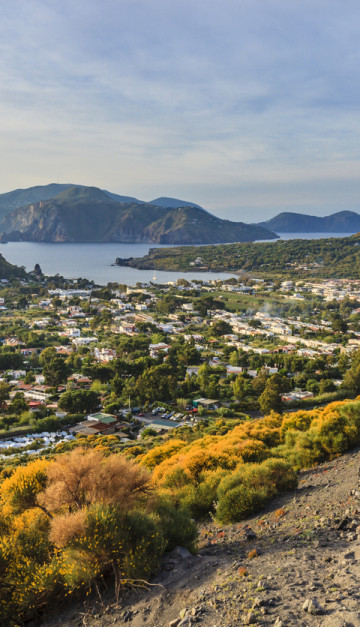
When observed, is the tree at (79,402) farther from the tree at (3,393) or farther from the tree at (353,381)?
the tree at (353,381)

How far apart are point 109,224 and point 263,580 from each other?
651ft

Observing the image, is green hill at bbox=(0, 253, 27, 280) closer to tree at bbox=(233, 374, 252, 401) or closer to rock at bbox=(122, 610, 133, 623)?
tree at bbox=(233, 374, 252, 401)

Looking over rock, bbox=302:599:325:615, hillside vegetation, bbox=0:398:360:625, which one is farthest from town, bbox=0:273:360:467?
rock, bbox=302:599:325:615

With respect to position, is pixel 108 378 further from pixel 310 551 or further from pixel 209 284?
pixel 209 284

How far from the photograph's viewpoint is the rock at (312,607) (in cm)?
313

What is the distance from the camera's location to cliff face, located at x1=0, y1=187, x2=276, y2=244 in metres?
176

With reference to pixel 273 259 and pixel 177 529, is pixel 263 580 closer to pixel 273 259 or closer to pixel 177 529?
pixel 177 529

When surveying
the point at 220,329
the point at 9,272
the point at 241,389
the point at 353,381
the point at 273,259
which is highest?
the point at 273,259

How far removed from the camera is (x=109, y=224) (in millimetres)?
195125

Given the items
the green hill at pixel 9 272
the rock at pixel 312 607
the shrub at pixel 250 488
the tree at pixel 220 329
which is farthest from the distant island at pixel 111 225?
the rock at pixel 312 607

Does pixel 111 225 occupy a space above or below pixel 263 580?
above

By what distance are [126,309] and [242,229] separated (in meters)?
141

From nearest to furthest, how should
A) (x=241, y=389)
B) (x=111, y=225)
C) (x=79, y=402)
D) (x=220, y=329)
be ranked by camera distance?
1. (x=79, y=402)
2. (x=241, y=389)
3. (x=220, y=329)
4. (x=111, y=225)

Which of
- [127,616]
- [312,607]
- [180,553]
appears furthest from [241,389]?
[312,607]
